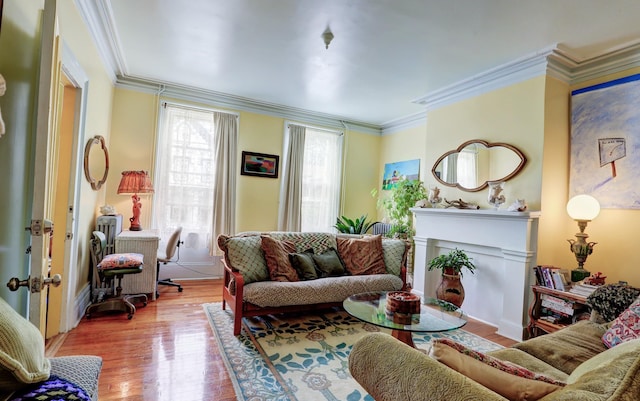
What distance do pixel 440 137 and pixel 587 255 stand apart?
2.01 m

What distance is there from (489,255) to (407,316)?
1.79 m

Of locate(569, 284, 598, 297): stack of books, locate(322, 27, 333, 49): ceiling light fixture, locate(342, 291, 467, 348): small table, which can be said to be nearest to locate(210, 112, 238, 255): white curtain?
locate(322, 27, 333, 49): ceiling light fixture

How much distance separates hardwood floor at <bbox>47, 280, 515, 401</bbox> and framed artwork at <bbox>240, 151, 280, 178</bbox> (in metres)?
2.18

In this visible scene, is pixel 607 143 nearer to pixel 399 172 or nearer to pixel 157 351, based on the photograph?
pixel 399 172

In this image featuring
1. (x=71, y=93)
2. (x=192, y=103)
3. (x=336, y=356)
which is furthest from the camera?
(x=192, y=103)

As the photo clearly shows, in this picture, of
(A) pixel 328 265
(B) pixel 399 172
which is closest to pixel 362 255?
(A) pixel 328 265

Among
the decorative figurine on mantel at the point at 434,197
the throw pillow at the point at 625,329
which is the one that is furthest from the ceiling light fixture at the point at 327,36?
the throw pillow at the point at 625,329

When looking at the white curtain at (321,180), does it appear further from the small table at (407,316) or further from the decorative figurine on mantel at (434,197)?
the small table at (407,316)

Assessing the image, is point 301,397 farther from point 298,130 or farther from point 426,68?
point 298,130

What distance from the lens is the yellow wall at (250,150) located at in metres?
4.24

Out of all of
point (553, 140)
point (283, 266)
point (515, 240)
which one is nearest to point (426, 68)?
point (553, 140)

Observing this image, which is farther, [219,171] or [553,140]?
[219,171]

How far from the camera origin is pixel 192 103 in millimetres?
4684

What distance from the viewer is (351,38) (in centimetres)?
292
